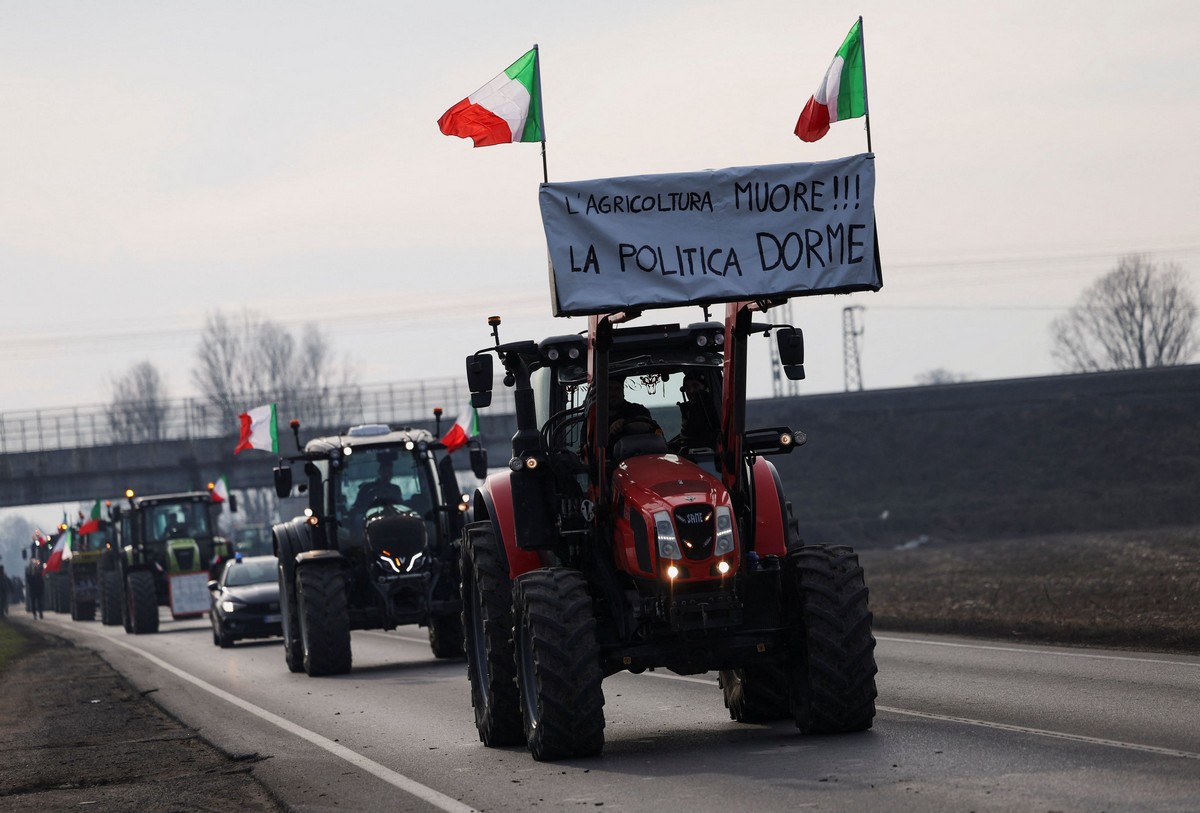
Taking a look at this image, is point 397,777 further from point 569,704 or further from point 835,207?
point 835,207

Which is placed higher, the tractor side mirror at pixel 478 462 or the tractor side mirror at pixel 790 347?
the tractor side mirror at pixel 790 347

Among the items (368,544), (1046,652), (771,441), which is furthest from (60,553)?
(771,441)

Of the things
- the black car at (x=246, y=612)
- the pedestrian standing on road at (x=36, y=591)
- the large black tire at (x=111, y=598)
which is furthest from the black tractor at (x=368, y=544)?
the pedestrian standing on road at (x=36, y=591)

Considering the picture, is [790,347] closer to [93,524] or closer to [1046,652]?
[1046,652]

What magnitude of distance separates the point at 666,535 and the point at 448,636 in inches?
489

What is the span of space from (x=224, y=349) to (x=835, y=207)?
10463 centimetres

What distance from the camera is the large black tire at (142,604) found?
3803 centimetres

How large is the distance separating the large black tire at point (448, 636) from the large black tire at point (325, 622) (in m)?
1.94

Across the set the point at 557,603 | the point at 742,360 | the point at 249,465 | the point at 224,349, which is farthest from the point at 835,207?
the point at 224,349

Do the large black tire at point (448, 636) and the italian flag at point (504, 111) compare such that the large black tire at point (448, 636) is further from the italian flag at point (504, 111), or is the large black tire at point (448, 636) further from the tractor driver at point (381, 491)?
the italian flag at point (504, 111)

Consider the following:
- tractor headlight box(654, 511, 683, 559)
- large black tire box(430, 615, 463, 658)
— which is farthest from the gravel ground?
large black tire box(430, 615, 463, 658)

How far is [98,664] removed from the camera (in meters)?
26.6

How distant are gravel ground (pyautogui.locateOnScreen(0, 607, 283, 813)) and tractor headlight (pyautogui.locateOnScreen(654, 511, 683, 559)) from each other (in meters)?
2.64

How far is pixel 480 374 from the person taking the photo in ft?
40.4
